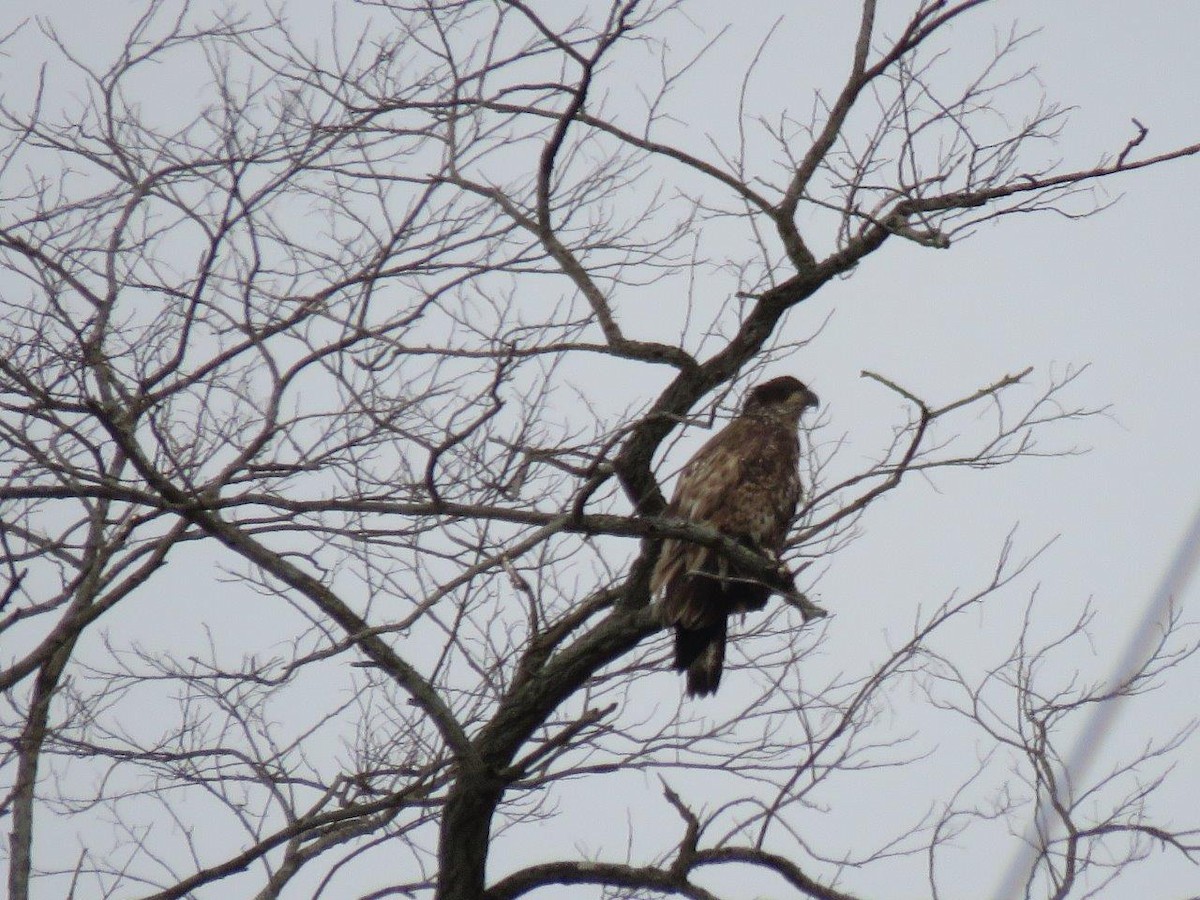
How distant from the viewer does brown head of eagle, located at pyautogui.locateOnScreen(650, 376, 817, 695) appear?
4801 millimetres

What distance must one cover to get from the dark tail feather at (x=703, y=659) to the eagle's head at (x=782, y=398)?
3.57 feet

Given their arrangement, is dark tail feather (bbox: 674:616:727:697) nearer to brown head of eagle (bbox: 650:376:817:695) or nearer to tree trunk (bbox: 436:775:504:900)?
brown head of eagle (bbox: 650:376:817:695)

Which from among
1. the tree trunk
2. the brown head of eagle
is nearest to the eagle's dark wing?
the brown head of eagle

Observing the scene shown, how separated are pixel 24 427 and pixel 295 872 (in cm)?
180

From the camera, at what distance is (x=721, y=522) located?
209 inches

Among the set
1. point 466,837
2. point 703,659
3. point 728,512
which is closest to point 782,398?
point 728,512

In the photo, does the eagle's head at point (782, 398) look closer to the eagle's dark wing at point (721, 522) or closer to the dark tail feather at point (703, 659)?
the eagle's dark wing at point (721, 522)

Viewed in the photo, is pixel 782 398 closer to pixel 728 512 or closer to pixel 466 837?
pixel 728 512

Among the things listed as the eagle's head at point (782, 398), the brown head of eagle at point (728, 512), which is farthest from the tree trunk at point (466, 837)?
the eagle's head at point (782, 398)

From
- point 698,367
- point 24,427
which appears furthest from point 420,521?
point 24,427

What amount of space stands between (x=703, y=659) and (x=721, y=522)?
539 mm

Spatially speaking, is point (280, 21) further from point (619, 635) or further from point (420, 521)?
point (619, 635)

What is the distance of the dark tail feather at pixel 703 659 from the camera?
5039mm

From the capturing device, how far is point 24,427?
15.7ft
